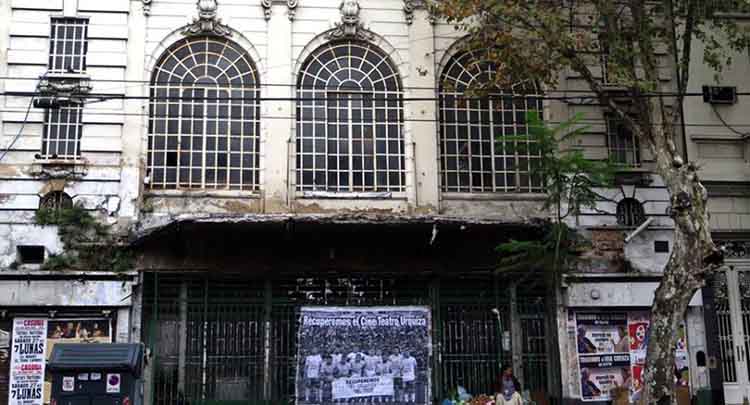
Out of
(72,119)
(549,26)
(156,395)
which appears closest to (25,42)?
(72,119)

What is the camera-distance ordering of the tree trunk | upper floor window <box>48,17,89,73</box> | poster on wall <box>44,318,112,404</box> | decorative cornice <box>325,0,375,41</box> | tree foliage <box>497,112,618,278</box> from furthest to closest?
decorative cornice <box>325,0,375,41</box>, upper floor window <box>48,17,89,73</box>, poster on wall <box>44,318,112,404</box>, tree foliage <box>497,112,618,278</box>, the tree trunk

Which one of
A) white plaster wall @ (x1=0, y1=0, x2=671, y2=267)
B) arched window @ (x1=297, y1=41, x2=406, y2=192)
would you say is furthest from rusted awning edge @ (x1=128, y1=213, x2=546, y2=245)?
arched window @ (x1=297, y1=41, x2=406, y2=192)

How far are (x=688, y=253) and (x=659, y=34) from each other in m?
4.75

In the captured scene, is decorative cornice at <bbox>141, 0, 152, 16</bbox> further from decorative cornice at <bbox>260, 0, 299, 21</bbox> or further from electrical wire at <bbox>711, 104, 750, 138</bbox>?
electrical wire at <bbox>711, 104, 750, 138</bbox>

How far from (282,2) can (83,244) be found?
668 centimetres

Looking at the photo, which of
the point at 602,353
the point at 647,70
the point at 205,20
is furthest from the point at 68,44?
the point at 602,353

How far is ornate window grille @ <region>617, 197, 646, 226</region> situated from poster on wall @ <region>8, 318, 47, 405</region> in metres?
12.2

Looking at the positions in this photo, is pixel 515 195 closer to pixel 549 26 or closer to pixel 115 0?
pixel 549 26

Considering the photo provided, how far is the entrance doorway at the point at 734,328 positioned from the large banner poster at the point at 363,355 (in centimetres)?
652

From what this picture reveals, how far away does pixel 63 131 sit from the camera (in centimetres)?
1730

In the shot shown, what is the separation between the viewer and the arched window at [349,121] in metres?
18.0

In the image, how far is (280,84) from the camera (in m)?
17.9

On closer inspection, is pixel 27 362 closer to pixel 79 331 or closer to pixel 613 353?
pixel 79 331

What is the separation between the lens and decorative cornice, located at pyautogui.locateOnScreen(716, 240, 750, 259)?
1841 centimetres
